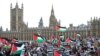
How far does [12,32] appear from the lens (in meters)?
99.8

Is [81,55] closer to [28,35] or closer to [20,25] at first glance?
[28,35]

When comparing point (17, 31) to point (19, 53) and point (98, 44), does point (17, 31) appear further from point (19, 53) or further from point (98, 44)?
point (19, 53)

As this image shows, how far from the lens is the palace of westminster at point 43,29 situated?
79375mm

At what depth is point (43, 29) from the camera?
Result: 94250 mm

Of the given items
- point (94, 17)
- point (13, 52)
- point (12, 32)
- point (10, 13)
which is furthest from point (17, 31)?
point (13, 52)

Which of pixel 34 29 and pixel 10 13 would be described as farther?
pixel 10 13

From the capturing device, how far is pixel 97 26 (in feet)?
256

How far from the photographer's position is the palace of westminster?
79.4 metres

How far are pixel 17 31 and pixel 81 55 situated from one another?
78831 millimetres

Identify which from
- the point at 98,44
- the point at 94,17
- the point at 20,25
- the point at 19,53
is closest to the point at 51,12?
the point at 20,25

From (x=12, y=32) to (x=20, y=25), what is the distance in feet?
13.7

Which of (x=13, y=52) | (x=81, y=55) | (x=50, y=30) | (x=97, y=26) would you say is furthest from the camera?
(x=50, y=30)

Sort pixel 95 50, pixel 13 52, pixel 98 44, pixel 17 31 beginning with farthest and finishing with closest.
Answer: pixel 17 31
pixel 98 44
pixel 95 50
pixel 13 52

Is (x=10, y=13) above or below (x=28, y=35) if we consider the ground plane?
above
